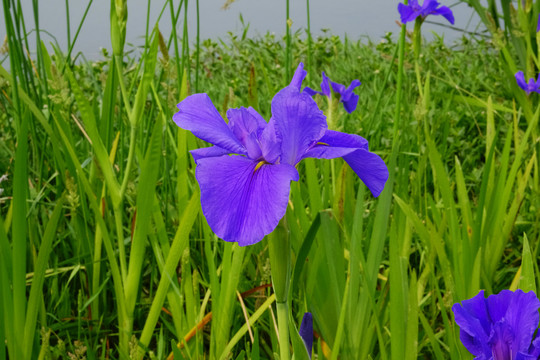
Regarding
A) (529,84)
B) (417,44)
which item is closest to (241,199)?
(417,44)

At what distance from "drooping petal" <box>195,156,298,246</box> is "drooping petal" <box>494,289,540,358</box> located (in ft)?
1.09

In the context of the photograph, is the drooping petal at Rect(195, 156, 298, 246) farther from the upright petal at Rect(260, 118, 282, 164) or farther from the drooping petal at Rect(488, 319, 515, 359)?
the drooping petal at Rect(488, 319, 515, 359)

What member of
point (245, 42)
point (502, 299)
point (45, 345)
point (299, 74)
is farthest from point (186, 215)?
point (245, 42)

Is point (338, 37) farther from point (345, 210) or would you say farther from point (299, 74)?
point (299, 74)

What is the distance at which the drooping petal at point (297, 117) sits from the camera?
23.9 inches

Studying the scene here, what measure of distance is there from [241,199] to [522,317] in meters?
0.38

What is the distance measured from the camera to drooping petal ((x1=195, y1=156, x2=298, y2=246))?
1.78 ft

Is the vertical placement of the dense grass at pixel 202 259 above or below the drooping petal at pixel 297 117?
below

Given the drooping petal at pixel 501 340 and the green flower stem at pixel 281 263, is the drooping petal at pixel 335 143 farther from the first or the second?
the drooping petal at pixel 501 340

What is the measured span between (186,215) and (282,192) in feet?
1.92

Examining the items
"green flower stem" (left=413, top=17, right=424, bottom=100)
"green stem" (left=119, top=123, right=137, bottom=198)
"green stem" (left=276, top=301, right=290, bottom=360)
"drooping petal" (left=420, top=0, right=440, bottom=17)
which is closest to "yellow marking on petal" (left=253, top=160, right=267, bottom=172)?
"green stem" (left=276, top=301, right=290, bottom=360)

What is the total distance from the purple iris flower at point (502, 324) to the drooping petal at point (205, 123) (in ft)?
1.11

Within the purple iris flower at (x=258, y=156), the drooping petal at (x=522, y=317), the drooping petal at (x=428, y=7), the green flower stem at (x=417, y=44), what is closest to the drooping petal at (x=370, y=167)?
the purple iris flower at (x=258, y=156)

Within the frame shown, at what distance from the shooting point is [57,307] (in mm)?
1411
